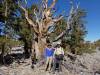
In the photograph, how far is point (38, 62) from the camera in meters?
24.2

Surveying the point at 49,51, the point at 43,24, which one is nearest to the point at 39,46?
the point at 43,24

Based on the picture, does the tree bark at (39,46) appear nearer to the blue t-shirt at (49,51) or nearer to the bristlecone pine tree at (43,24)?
the bristlecone pine tree at (43,24)

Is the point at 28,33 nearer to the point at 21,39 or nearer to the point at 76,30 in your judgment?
the point at 21,39

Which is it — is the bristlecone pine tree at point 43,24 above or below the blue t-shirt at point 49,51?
above

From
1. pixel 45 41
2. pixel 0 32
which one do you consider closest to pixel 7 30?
pixel 0 32

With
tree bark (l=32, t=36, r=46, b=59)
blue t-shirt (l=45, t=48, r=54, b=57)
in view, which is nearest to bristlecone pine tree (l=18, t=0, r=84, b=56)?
tree bark (l=32, t=36, r=46, b=59)

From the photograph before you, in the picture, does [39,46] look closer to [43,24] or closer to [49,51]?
[43,24]

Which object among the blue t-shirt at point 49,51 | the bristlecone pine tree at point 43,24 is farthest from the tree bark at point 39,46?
the blue t-shirt at point 49,51

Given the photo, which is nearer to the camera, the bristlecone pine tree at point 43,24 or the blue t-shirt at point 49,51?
the blue t-shirt at point 49,51

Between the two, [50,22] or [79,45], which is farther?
[79,45]

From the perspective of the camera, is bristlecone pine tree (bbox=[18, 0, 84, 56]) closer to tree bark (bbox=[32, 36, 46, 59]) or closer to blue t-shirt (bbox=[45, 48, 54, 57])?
tree bark (bbox=[32, 36, 46, 59])

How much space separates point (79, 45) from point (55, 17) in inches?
629

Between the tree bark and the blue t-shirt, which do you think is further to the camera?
the tree bark

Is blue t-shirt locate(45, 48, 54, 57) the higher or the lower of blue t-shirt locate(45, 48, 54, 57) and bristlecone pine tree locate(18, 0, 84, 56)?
the lower
